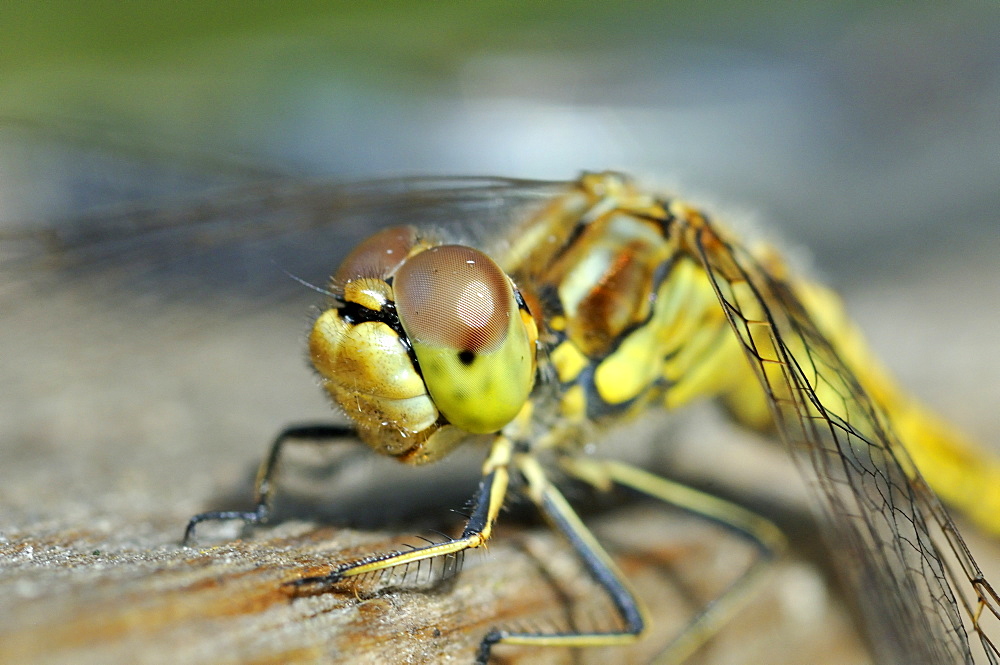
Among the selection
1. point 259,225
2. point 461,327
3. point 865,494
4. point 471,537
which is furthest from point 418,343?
point 259,225

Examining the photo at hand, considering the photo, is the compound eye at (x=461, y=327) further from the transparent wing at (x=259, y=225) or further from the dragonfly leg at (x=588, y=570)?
the transparent wing at (x=259, y=225)

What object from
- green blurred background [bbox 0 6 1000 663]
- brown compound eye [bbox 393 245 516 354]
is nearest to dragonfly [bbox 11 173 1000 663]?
brown compound eye [bbox 393 245 516 354]

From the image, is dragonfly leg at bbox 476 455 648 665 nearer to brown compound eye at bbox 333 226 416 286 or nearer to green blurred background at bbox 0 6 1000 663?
green blurred background at bbox 0 6 1000 663

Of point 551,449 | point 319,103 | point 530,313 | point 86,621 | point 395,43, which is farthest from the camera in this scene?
point 395,43

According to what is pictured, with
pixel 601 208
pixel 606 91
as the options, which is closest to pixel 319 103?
→ pixel 606 91

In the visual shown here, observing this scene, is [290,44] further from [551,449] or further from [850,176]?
[551,449]

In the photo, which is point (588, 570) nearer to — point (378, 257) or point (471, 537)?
point (471, 537)

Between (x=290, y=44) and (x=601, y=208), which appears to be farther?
(x=290, y=44)
